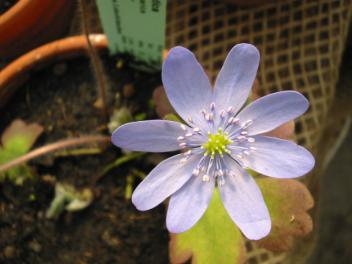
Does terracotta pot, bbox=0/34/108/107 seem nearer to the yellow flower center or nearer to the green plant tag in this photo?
the green plant tag

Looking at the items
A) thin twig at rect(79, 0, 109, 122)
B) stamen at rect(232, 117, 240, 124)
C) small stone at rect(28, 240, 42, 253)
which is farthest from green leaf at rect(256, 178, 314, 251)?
small stone at rect(28, 240, 42, 253)

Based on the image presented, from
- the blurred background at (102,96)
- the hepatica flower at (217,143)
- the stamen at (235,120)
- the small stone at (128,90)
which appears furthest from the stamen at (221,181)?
the small stone at (128,90)

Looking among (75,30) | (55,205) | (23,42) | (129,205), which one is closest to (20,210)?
(55,205)

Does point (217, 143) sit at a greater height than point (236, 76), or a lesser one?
lesser

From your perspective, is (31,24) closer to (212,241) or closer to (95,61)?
(95,61)

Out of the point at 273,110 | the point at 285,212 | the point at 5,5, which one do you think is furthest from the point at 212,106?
the point at 5,5

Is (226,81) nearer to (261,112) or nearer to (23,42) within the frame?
(261,112)
